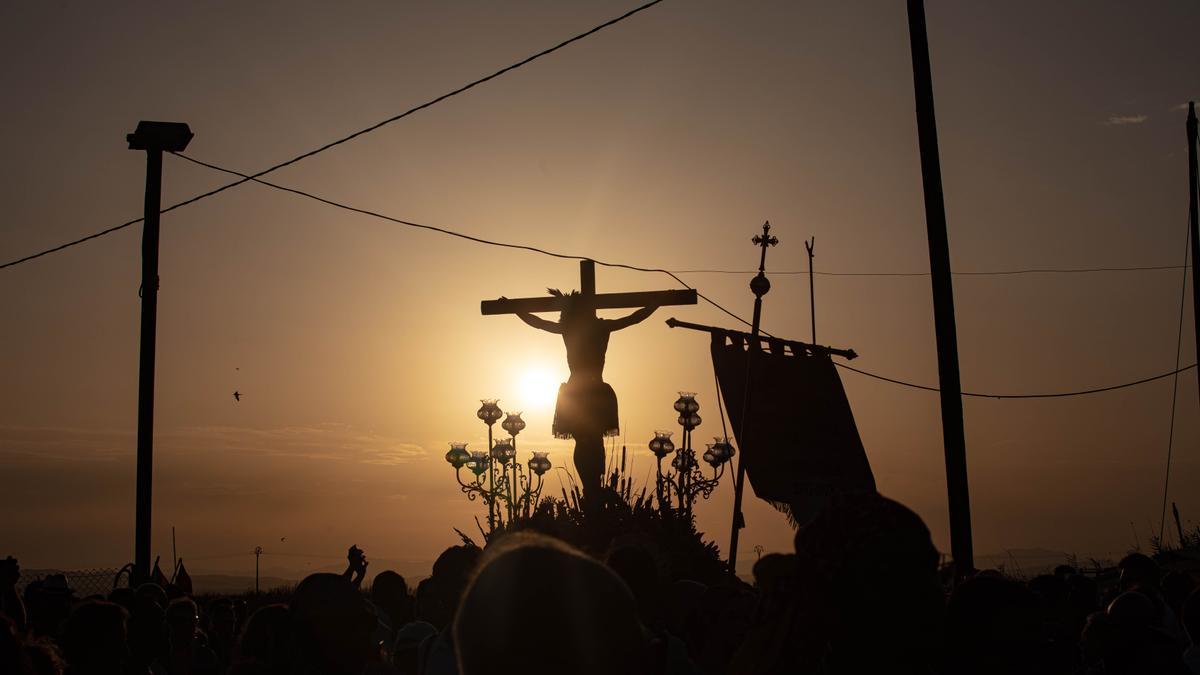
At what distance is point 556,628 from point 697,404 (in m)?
18.7

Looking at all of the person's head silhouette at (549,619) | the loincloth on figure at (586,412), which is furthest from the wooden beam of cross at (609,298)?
the person's head silhouette at (549,619)

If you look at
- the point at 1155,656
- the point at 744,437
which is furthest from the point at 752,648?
the point at 744,437

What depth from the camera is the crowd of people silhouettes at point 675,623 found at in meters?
2.02

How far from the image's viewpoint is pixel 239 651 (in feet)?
16.4

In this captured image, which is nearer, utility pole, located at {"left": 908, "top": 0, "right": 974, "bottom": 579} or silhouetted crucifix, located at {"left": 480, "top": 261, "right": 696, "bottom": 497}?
utility pole, located at {"left": 908, "top": 0, "right": 974, "bottom": 579}

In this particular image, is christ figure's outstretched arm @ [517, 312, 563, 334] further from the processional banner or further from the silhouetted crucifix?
the processional banner

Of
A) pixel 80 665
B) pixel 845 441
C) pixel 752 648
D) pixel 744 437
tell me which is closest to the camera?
pixel 752 648

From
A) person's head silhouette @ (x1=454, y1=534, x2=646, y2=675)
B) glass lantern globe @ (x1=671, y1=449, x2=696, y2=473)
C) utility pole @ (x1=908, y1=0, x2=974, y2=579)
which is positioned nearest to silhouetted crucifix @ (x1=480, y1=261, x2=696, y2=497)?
utility pole @ (x1=908, y1=0, x2=974, y2=579)

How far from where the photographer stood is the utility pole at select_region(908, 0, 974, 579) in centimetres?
1118

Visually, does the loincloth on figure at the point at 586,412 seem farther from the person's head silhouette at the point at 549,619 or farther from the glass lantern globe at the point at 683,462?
the person's head silhouette at the point at 549,619

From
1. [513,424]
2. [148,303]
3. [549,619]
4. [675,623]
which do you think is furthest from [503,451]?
[549,619]

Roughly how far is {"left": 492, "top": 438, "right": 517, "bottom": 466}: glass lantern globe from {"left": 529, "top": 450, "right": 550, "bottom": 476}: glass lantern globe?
3.23 feet

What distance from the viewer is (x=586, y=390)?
40.1ft

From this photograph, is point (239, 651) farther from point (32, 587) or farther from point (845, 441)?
point (845, 441)
